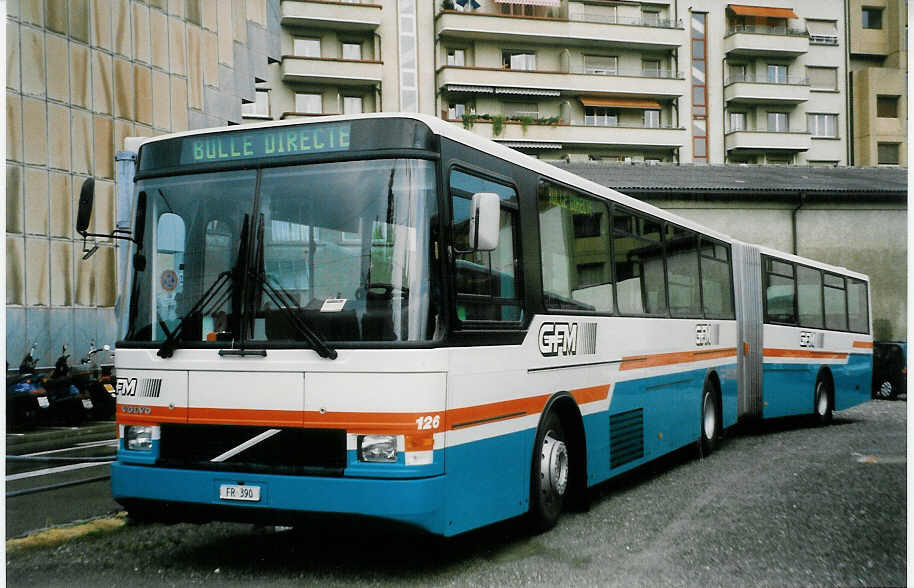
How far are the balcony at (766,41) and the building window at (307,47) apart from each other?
81.2 feet

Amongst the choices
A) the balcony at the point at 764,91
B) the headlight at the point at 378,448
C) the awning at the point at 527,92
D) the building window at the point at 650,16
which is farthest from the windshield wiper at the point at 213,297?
the balcony at the point at 764,91

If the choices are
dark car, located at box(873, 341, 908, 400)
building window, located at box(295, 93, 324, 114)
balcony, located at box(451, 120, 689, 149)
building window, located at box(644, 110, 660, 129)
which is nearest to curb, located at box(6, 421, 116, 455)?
dark car, located at box(873, 341, 908, 400)

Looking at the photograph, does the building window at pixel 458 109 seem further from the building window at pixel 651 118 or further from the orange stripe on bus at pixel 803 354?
the orange stripe on bus at pixel 803 354

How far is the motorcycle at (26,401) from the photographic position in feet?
55.6

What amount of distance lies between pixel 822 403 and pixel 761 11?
160 feet

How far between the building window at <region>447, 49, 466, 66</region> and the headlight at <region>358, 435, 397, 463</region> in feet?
173

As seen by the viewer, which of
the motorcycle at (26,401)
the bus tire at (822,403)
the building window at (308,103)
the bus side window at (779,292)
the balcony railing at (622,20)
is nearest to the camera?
the bus side window at (779,292)

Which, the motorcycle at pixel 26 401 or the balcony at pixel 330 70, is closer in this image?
the motorcycle at pixel 26 401

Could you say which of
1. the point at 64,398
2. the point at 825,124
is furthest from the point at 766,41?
the point at 64,398

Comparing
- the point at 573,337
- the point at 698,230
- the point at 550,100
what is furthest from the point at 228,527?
the point at 550,100

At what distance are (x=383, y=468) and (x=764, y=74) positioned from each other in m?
61.6

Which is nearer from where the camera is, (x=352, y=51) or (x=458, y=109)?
(x=352, y=51)

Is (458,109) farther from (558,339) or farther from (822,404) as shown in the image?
(558,339)

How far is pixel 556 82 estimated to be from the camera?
57.4 m
